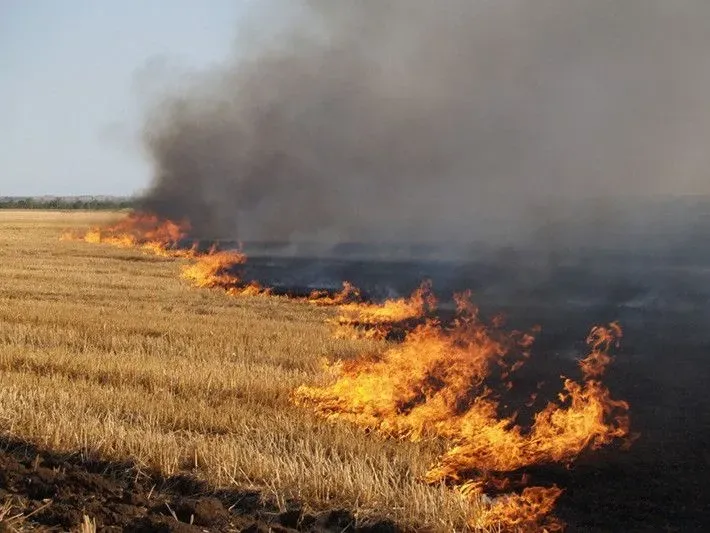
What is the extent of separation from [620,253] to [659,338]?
1825cm

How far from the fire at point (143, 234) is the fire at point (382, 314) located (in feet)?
61.1

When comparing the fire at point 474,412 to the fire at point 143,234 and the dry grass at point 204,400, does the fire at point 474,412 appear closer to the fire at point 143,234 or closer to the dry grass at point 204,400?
the dry grass at point 204,400

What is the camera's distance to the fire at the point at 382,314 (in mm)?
14257

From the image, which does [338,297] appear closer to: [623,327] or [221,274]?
[221,274]

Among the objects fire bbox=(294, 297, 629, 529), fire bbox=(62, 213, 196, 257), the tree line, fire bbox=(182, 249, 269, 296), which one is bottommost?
fire bbox=(294, 297, 629, 529)

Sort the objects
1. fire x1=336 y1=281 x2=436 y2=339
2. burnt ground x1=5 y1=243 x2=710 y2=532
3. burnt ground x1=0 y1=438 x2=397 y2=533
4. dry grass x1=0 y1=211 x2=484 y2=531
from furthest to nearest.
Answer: fire x1=336 y1=281 x2=436 y2=339 < dry grass x1=0 y1=211 x2=484 y2=531 < burnt ground x1=5 y1=243 x2=710 y2=532 < burnt ground x1=0 y1=438 x2=397 y2=533

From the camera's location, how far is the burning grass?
241 inches

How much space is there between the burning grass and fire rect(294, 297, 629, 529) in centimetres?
2

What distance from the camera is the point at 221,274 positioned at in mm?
24859

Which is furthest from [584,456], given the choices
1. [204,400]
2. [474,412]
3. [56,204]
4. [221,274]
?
[56,204]

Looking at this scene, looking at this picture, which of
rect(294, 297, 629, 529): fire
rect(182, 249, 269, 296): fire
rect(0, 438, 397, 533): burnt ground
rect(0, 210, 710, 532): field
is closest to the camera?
rect(0, 438, 397, 533): burnt ground

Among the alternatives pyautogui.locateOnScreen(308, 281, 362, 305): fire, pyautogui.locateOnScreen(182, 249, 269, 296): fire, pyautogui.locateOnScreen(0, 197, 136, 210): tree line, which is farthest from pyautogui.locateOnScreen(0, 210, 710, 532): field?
pyautogui.locateOnScreen(0, 197, 136, 210): tree line

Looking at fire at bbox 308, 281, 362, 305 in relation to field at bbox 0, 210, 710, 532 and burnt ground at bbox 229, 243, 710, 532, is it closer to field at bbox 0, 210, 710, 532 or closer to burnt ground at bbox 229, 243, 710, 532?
burnt ground at bbox 229, 243, 710, 532

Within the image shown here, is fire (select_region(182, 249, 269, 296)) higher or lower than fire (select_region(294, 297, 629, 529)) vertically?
higher
